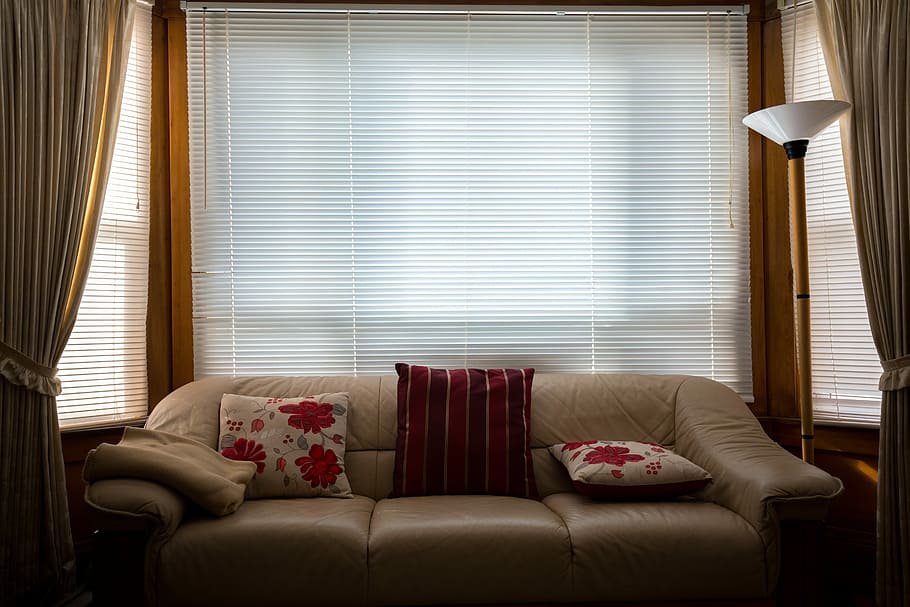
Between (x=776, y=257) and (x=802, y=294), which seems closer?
(x=802, y=294)

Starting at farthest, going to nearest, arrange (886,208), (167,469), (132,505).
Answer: (886,208)
(167,469)
(132,505)

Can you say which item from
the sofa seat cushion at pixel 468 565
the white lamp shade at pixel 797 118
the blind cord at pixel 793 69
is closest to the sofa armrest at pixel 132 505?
the sofa seat cushion at pixel 468 565

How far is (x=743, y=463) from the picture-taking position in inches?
100

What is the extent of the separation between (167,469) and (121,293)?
1.19 meters

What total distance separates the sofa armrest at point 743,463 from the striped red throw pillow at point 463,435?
0.66m

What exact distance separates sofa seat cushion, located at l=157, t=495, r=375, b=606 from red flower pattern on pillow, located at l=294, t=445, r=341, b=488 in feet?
1.38

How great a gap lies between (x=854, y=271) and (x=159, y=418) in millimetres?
3000

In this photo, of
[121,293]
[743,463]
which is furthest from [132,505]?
[743,463]

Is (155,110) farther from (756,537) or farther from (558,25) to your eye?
(756,537)

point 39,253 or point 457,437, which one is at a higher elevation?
point 39,253

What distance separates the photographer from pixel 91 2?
2.88 metres

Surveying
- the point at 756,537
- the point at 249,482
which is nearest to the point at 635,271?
the point at 756,537

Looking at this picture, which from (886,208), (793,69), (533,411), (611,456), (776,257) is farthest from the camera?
(776,257)

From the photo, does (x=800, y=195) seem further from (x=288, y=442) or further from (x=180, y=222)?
(x=180, y=222)
